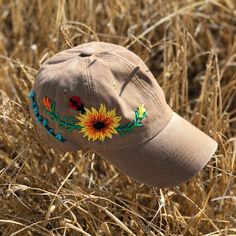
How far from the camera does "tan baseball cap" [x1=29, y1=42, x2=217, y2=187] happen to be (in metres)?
1.26

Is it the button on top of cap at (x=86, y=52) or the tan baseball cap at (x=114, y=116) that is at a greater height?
the button on top of cap at (x=86, y=52)

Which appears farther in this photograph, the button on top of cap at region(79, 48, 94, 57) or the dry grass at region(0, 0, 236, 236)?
the dry grass at region(0, 0, 236, 236)

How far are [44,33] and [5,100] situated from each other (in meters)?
0.59

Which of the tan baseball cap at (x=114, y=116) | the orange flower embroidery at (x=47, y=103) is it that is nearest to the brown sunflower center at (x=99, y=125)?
the tan baseball cap at (x=114, y=116)

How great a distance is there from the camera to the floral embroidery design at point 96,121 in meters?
1.27

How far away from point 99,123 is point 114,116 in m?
0.04

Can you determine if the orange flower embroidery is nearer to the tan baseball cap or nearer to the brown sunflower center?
the tan baseball cap

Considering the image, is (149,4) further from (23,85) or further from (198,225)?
(198,225)

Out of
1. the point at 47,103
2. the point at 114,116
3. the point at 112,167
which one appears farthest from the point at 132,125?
the point at 112,167

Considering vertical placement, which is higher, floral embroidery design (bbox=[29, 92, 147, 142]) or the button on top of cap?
the button on top of cap

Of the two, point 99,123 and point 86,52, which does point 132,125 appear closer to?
point 99,123

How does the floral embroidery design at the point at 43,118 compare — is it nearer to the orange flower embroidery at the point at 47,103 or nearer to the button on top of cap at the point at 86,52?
the orange flower embroidery at the point at 47,103

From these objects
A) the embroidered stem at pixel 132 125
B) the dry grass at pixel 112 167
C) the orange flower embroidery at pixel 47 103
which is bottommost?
the dry grass at pixel 112 167

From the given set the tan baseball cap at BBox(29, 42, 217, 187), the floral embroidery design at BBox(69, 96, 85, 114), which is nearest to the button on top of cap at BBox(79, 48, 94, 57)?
the tan baseball cap at BBox(29, 42, 217, 187)
